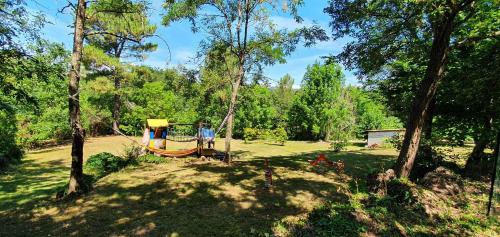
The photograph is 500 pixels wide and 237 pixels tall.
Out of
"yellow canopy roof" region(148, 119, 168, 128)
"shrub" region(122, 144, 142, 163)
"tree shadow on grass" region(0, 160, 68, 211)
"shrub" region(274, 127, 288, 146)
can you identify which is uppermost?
"yellow canopy roof" region(148, 119, 168, 128)

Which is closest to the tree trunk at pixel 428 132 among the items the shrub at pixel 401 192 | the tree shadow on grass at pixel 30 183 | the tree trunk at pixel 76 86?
the shrub at pixel 401 192

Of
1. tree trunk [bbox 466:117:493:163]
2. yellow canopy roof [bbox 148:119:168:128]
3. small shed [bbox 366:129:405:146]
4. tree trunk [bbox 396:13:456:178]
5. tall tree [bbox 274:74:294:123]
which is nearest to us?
tree trunk [bbox 396:13:456:178]

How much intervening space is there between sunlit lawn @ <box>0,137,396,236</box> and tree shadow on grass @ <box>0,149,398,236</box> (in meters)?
0.02

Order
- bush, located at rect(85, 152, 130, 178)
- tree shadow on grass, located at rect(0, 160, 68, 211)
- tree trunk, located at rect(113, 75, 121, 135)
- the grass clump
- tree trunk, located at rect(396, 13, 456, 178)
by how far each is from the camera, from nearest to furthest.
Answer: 1. the grass clump
2. tree shadow on grass, located at rect(0, 160, 68, 211)
3. tree trunk, located at rect(396, 13, 456, 178)
4. bush, located at rect(85, 152, 130, 178)
5. tree trunk, located at rect(113, 75, 121, 135)

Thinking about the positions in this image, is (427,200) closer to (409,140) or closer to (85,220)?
(409,140)

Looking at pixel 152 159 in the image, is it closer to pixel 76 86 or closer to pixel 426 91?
pixel 76 86

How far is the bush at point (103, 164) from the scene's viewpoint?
12172mm

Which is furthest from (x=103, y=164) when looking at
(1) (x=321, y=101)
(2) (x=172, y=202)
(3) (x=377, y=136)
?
(1) (x=321, y=101)

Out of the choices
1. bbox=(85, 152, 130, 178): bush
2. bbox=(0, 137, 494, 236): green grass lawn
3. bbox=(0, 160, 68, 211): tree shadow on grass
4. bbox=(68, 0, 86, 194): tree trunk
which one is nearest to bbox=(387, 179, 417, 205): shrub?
bbox=(0, 137, 494, 236): green grass lawn

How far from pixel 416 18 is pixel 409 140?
3.78 m

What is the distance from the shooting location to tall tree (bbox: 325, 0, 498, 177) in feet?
29.2

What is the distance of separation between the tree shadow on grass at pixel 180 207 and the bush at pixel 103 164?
1.29 m

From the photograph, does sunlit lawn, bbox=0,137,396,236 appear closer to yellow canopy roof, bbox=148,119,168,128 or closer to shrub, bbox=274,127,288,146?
yellow canopy roof, bbox=148,119,168,128

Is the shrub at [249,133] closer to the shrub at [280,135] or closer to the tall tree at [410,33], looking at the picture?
the shrub at [280,135]
